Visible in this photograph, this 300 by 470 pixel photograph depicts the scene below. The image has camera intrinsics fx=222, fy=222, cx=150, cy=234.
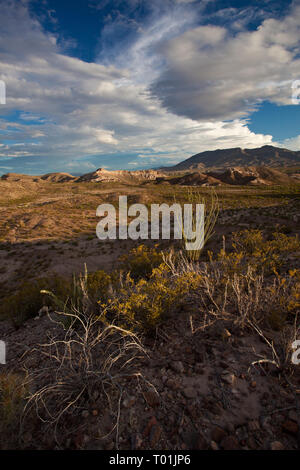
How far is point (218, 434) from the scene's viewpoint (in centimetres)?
180

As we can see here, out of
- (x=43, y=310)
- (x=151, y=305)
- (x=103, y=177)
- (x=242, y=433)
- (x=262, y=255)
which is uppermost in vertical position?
(x=103, y=177)

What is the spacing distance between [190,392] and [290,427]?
0.83m

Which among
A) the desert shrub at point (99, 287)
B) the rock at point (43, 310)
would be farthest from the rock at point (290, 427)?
the rock at point (43, 310)

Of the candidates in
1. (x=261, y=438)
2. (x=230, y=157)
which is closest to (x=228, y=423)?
(x=261, y=438)

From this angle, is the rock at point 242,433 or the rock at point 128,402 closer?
the rock at point 242,433

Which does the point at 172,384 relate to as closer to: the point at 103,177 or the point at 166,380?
the point at 166,380

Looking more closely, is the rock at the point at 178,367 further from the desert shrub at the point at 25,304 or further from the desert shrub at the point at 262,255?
the desert shrub at the point at 25,304

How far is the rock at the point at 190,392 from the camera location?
2.15m

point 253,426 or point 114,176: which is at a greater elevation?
point 114,176

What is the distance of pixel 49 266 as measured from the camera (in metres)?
12.2

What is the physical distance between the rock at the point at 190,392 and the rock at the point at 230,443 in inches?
17.1

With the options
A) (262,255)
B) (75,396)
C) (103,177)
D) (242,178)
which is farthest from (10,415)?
(103,177)

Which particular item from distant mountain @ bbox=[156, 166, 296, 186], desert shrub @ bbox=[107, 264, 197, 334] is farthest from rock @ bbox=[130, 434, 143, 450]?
distant mountain @ bbox=[156, 166, 296, 186]

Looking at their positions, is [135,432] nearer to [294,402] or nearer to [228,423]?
[228,423]
